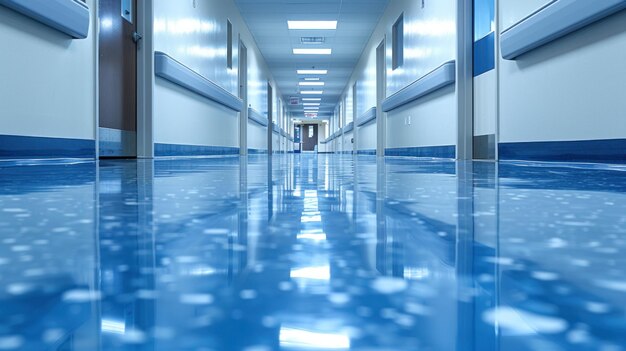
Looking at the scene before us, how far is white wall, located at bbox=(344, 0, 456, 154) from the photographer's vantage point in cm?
633

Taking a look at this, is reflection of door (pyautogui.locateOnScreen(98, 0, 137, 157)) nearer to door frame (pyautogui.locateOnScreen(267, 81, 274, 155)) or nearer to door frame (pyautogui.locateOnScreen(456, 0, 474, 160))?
door frame (pyautogui.locateOnScreen(456, 0, 474, 160))

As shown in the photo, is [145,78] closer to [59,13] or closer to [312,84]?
[59,13]

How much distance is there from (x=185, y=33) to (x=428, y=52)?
11.5 ft

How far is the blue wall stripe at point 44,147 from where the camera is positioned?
3.13 meters

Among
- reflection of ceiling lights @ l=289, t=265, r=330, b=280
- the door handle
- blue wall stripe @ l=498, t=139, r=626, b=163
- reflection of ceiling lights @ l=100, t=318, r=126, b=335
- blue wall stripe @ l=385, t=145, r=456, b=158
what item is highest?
the door handle

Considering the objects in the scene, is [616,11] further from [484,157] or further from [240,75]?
[240,75]

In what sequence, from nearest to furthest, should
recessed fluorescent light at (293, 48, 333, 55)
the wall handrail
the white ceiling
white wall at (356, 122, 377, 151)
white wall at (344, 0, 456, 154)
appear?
white wall at (344, 0, 456, 154)
the white ceiling
the wall handrail
white wall at (356, 122, 377, 151)
recessed fluorescent light at (293, 48, 333, 55)

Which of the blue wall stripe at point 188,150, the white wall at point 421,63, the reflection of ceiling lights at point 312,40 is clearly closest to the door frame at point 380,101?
the white wall at point 421,63

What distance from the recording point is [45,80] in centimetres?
353

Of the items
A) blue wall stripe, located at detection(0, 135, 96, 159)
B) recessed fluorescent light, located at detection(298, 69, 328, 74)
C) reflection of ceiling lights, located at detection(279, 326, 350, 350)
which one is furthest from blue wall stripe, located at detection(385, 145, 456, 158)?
recessed fluorescent light, located at detection(298, 69, 328, 74)

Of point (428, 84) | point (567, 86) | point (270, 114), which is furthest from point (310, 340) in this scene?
point (270, 114)

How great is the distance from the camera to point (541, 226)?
0.78 meters

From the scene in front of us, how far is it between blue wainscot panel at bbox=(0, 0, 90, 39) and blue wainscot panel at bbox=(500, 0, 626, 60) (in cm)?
351

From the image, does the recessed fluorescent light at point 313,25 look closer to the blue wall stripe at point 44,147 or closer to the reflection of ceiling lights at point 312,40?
the reflection of ceiling lights at point 312,40
